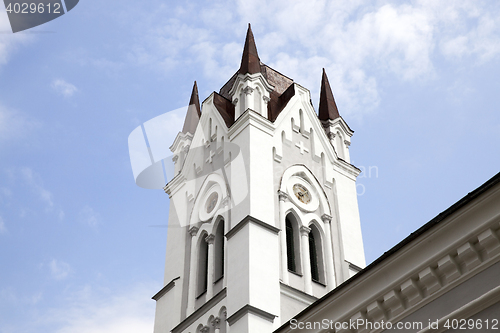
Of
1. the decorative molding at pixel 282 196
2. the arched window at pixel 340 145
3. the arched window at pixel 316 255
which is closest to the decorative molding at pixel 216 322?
the arched window at pixel 316 255

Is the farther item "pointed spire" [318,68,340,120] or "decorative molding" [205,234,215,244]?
"pointed spire" [318,68,340,120]

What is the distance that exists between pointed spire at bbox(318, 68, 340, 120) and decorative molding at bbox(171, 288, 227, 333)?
10.7 m

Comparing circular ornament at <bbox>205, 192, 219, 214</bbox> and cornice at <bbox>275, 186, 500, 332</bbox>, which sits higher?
circular ornament at <bbox>205, 192, 219, 214</bbox>

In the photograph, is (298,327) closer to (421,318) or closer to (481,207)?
(421,318)

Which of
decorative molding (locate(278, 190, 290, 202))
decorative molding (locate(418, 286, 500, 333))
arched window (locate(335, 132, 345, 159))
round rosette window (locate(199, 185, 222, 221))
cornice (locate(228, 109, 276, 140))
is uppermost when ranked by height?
arched window (locate(335, 132, 345, 159))

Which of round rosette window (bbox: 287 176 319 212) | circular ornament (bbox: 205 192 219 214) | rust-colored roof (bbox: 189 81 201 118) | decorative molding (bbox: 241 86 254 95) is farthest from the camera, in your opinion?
rust-colored roof (bbox: 189 81 201 118)

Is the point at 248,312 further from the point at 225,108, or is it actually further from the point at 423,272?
the point at 225,108

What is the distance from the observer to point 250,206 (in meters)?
21.4

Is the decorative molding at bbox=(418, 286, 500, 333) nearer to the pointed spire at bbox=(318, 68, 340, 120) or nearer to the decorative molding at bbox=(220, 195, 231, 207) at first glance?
the decorative molding at bbox=(220, 195, 231, 207)

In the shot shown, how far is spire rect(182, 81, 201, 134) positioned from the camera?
93.5 ft

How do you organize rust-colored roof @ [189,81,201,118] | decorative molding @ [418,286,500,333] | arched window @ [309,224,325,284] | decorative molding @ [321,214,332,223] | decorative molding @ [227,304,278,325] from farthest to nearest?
1. rust-colored roof @ [189,81,201,118]
2. decorative molding @ [321,214,332,223]
3. arched window @ [309,224,325,284]
4. decorative molding @ [227,304,278,325]
5. decorative molding @ [418,286,500,333]

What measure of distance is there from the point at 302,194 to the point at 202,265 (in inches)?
173

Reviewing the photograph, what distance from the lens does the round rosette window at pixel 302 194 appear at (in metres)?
23.6

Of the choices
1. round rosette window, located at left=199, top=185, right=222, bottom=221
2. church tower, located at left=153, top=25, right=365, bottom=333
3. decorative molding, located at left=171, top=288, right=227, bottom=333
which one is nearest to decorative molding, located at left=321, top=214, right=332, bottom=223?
church tower, located at left=153, top=25, right=365, bottom=333
